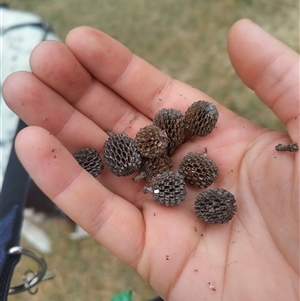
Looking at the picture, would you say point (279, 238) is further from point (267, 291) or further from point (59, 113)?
point (59, 113)

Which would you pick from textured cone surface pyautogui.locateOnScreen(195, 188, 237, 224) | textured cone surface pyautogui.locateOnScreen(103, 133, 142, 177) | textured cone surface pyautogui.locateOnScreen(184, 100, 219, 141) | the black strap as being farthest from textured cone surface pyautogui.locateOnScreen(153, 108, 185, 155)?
the black strap

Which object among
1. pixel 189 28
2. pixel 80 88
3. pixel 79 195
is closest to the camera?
pixel 79 195

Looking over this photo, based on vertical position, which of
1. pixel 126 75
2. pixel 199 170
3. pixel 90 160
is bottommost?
pixel 90 160

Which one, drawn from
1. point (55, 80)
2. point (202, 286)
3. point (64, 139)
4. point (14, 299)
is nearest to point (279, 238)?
point (202, 286)

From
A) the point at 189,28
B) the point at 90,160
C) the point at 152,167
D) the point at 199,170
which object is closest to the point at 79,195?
the point at 90,160

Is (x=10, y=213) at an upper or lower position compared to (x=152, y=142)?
lower

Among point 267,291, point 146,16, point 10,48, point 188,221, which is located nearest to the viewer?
point 267,291

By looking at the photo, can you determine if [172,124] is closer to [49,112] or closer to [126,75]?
[126,75]
